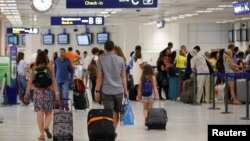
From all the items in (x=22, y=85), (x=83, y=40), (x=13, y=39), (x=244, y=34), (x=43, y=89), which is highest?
(x=244, y=34)

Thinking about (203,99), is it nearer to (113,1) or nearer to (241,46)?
(113,1)

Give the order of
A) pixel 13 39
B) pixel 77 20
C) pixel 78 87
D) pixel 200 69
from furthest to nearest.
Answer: pixel 13 39 < pixel 77 20 < pixel 200 69 < pixel 78 87

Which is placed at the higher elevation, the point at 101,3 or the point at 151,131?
the point at 101,3

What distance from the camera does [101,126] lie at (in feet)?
28.9

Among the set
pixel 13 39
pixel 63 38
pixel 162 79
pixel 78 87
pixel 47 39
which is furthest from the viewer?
pixel 13 39

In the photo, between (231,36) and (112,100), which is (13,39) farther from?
(112,100)

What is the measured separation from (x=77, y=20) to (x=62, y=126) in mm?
14634

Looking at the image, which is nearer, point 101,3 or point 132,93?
point 101,3

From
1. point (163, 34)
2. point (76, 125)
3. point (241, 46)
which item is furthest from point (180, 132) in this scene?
point (163, 34)

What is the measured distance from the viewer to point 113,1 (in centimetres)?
1506

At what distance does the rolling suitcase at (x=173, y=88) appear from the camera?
1873 cm

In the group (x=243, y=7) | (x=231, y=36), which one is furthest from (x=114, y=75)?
(x=231, y=36)

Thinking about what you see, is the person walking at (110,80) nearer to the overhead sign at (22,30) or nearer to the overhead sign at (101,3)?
the overhead sign at (101,3)

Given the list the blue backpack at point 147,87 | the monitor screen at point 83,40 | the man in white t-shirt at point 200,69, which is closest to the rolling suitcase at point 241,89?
the man in white t-shirt at point 200,69
